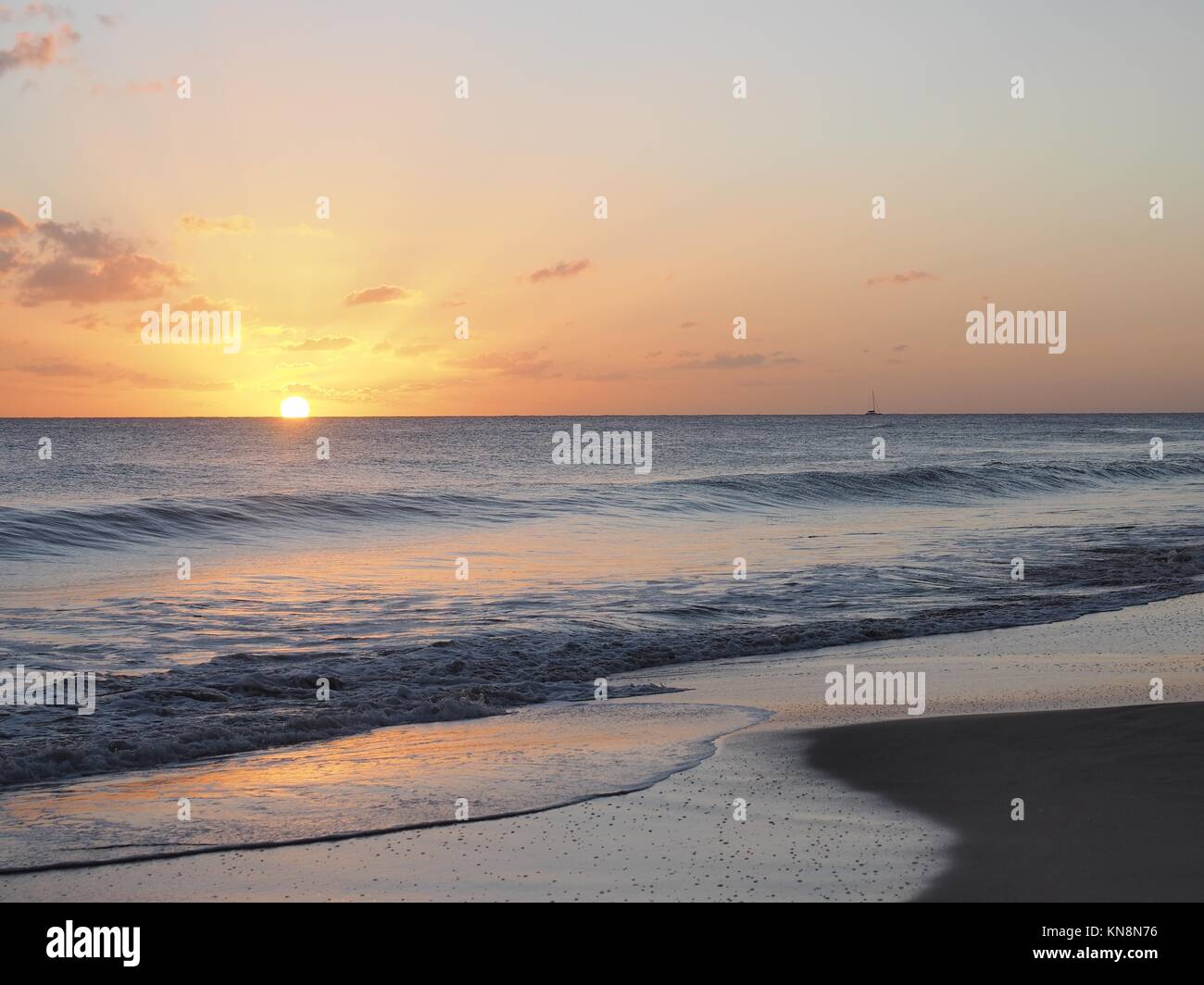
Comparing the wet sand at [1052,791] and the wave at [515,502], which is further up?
the wave at [515,502]

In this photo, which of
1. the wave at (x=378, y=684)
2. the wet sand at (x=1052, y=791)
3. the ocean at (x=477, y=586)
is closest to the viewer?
the wet sand at (x=1052, y=791)

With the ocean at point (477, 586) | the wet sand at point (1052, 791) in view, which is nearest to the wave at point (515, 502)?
the ocean at point (477, 586)

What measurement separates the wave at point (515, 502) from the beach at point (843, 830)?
1817 cm

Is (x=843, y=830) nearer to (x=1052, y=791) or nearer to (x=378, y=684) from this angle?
(x=1052, y=791)

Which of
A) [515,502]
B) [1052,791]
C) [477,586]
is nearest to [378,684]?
[1052,791]

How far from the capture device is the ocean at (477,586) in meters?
10.2

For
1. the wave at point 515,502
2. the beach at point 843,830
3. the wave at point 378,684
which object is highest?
the wave at point 515,502

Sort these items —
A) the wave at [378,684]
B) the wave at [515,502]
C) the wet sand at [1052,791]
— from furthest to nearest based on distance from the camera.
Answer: the wave at [515,502]
the wave at [378,684]
the wet sand at [1052,791]

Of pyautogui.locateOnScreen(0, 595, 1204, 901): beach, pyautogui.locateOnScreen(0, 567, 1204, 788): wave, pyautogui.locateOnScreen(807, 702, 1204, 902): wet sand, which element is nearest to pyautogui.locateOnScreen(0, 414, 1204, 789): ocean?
pyautogui.locateOnScreen(0, 567, 1204, 788): wave

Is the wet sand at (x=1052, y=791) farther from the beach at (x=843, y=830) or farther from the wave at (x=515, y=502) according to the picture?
the wave at (x=515, y=502)

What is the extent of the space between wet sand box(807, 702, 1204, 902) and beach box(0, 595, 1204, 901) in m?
0.02
